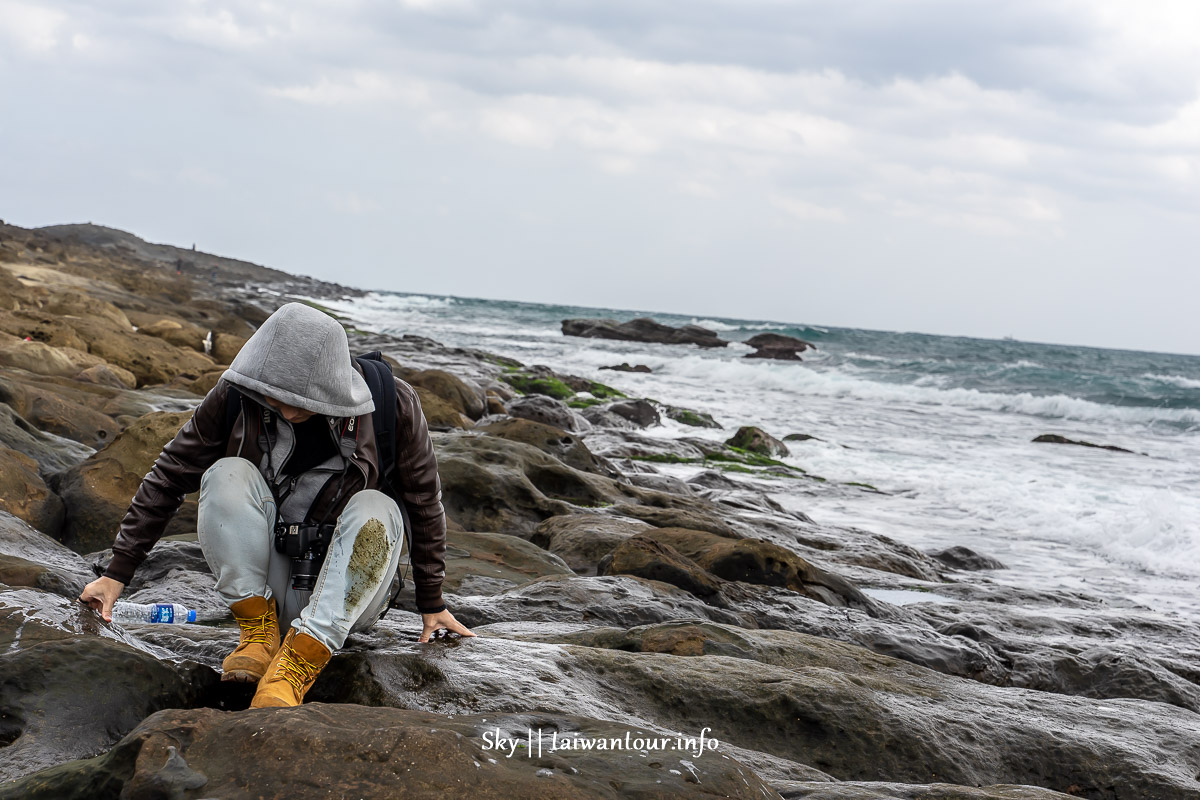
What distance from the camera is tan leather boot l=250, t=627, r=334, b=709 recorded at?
2.43 metres

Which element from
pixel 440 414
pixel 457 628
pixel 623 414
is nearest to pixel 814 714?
pixel 457 628

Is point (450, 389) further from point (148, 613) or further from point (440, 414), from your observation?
point (148, 613)

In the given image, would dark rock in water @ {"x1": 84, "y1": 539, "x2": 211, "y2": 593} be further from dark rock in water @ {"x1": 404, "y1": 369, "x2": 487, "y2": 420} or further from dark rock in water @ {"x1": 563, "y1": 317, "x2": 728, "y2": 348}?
dark rock in water @ {"x1": 563, "y1": 317, "x2": 728, "y2": 348}

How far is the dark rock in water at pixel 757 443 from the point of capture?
1449 cm

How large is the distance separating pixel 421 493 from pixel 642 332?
48.7 meters

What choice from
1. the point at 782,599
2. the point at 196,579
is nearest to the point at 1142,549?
the point at 782,599

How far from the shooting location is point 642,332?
51.4m

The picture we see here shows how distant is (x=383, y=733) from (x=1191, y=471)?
1815 centimetres

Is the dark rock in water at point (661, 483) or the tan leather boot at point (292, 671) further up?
the tan leather boot at point (292, 671)

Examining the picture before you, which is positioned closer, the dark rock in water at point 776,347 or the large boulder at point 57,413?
the large boulder at point 57,413

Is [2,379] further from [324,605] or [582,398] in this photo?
[582,398]

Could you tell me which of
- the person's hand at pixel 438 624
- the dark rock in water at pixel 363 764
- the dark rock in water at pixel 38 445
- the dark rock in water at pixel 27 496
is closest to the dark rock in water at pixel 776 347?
the dark rock in water at pixel 38 445

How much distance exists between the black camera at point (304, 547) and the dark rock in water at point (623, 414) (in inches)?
482

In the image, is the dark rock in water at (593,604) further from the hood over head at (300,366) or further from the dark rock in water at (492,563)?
the hood over head at (300,366)
